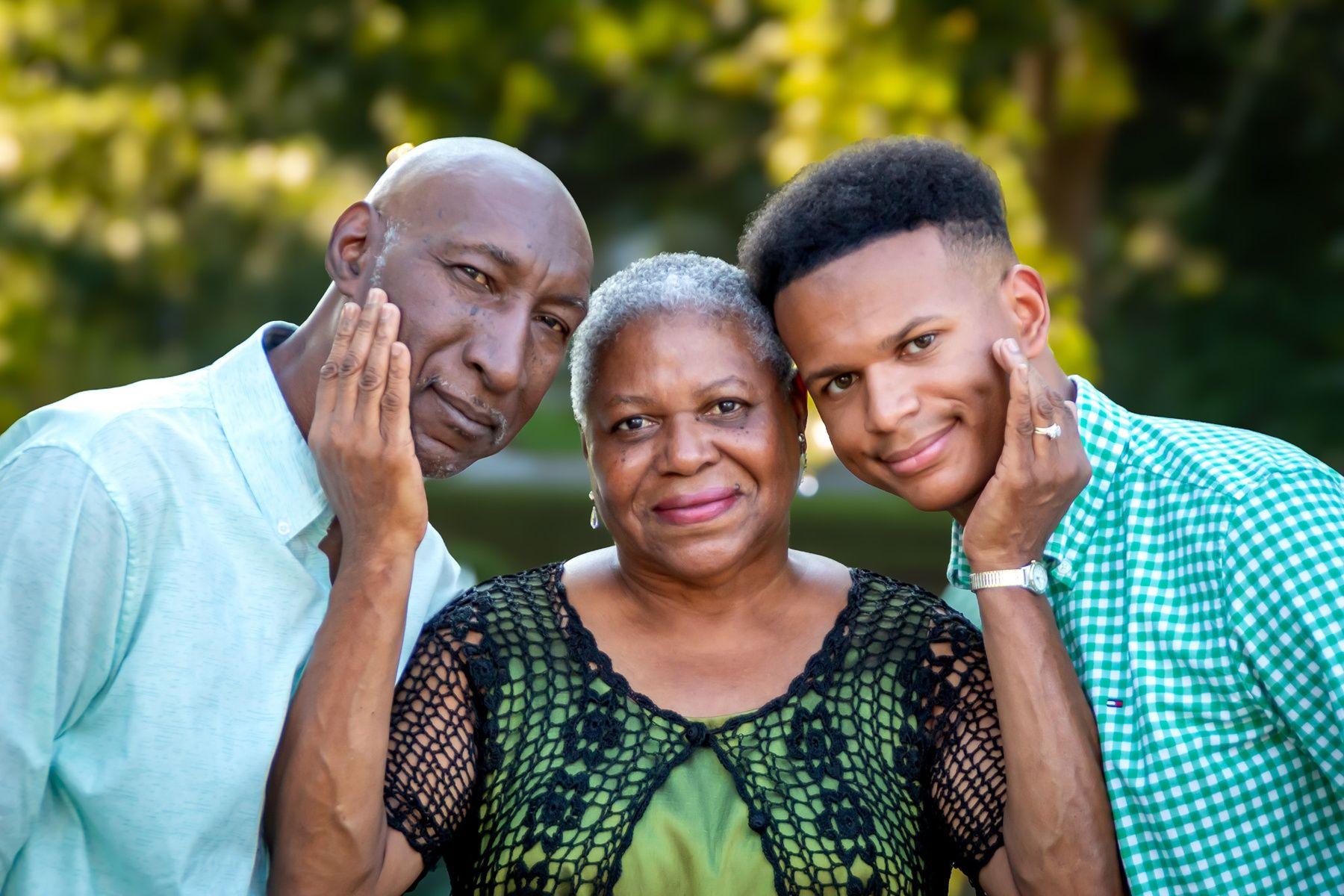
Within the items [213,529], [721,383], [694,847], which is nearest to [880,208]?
[721,383]

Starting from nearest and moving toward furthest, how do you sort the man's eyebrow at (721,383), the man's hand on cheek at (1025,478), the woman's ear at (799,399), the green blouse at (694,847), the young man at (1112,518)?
the young man at (1112,518)
the man's hand on cheek at (1025,478)
the green blouse at (694,847)
the man's eyebrow at (721,383)
the woman's ear at (799,399)

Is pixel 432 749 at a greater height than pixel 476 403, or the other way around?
pixel 476 403

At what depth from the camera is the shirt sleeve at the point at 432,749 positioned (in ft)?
9.20

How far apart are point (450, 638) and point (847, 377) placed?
0.97 metres

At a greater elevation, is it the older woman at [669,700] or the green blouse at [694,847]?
the older woman at [669,700]

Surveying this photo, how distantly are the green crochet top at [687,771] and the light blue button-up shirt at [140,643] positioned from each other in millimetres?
344

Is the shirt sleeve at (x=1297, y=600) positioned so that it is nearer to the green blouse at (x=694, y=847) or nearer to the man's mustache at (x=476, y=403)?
the green blouse at (x=694, y=847)

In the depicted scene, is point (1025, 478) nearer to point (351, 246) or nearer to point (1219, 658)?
point (1219, 658)

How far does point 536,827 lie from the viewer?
9.24 feet

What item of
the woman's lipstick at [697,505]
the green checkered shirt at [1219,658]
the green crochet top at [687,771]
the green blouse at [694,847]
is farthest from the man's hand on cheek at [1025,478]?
the green blouse at [694,847]

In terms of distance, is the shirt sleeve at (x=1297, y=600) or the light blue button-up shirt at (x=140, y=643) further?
the light blue button-up shirt at (x=140, y=643)

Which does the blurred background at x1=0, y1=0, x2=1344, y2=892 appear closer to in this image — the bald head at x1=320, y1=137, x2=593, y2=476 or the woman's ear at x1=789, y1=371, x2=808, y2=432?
the woman's ear at x1=789, y1=371, x2=808, y2=432

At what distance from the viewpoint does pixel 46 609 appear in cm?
243

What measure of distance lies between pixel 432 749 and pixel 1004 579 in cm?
115
